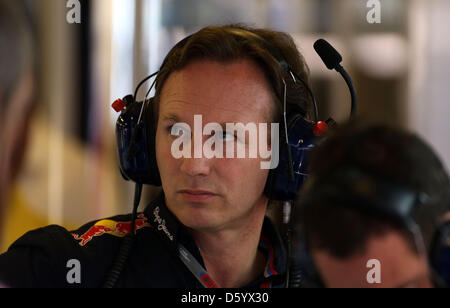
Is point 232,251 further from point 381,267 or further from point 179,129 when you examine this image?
point 381,267

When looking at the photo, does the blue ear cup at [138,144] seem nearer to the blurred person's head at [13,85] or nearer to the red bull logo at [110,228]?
the red bull logo at [110,228]

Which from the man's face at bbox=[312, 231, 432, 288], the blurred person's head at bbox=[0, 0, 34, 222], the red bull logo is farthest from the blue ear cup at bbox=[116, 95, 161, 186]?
the blurred person's head at bbox=[0, 0, 34, 222]

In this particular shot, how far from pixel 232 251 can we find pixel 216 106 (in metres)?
0.33

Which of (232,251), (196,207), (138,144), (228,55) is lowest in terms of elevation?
(232,251)

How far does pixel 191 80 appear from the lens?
4.26ft

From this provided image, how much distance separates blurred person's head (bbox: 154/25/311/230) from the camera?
48.6 inches

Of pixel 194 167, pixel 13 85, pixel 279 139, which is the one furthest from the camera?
pixel 13 85

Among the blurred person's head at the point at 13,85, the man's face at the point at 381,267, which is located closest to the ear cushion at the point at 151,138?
the man's face at the point at 381,267

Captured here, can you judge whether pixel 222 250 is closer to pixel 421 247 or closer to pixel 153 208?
pixel 153 208

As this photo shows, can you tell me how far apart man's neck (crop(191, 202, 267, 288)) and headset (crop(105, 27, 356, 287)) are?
10 cm

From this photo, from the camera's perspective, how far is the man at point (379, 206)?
27.6 inches

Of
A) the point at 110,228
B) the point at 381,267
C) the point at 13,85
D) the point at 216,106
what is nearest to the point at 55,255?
the point at 110,228

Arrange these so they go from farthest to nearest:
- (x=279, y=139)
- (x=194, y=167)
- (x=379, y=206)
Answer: (x=279, y=139), (x=194, y=167), (x=379, y=206)

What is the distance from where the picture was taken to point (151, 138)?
1349mm
